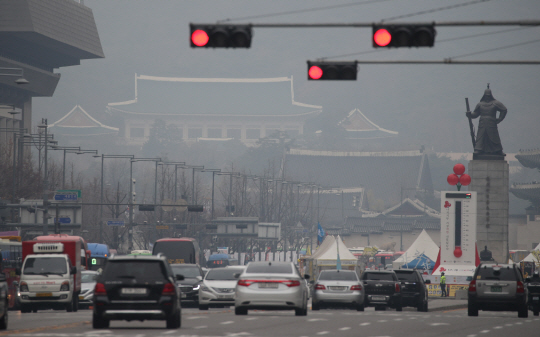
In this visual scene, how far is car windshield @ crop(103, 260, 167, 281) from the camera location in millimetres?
19453

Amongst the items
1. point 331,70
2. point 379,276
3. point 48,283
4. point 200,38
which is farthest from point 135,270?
point 379,276

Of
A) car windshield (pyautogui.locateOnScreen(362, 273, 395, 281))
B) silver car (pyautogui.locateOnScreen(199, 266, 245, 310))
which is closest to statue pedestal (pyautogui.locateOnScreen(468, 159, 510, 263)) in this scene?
car windshield (pyautogui.locateOnScreen(362, 273, 395, 281))

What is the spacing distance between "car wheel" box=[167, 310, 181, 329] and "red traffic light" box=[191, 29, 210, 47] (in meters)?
5.66

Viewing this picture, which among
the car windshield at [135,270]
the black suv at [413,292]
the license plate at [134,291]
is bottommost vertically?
the black suv at [413,292]

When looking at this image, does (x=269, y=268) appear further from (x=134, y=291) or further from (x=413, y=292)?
(x=413, y=292)

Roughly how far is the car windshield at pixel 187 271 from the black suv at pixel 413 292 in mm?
7612

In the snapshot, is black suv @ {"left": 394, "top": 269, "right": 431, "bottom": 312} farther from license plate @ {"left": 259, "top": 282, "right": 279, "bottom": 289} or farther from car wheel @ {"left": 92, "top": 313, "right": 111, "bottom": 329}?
car wheel @ {"left": 92, "top": 313, "right": 111, "bottom": 329}

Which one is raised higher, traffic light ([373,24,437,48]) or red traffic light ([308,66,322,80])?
traffic light ([373,24,437,48])

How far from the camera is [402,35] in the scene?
58.7ft

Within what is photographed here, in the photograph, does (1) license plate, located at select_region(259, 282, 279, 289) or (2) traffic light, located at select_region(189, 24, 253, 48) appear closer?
(2) traffic light, located at select_region(189, 24, 253, 48)

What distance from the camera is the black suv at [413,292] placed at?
116 feet

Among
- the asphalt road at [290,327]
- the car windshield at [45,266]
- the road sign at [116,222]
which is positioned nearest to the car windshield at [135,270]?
the asphalt road at [290,327]

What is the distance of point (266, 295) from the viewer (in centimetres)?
2434

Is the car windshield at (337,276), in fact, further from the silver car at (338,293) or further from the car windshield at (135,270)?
the car windshield at (135,270)
